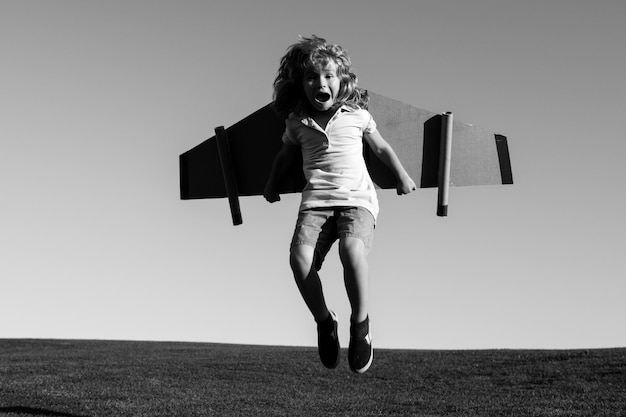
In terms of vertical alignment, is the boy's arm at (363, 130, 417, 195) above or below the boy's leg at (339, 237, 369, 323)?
above

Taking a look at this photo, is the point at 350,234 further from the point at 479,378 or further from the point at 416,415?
the point at 479,378

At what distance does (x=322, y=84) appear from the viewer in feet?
17.7

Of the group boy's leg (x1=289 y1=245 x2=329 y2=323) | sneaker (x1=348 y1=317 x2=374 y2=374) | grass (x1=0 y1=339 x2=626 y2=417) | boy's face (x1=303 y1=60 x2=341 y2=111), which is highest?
boy's face (x1=303 y1=60 x2=341 y2=111)

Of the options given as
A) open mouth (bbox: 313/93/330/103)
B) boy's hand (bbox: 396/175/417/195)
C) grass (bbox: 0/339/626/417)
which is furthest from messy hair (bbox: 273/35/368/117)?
grass (bbox: 0/339/626/417)

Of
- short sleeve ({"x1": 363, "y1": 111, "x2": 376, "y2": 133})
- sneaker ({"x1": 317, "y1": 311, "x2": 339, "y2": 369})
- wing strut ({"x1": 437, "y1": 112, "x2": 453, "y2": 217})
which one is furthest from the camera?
wing strut ({"x1": 437, "y1": 112, "x2": 453, "y2": 217})

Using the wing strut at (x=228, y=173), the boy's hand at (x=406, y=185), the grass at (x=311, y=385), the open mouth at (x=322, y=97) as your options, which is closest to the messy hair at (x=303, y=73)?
the open mouth at (x=322, y=97)

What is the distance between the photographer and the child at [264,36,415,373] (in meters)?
5.29

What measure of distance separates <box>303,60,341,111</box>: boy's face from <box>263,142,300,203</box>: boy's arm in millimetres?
425

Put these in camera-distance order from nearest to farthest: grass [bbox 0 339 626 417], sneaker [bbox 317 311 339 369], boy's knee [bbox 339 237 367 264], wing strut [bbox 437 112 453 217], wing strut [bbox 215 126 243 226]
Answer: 1. boy's knee [bbox 339 237 367 264]
2. sneaker [bbox 317 311 339 369]
3. wing strut [bbox 437 112 453 217]
4. wing strut [bbox 215 126 243 226]
5. grass [bbox 0 339 626 417]

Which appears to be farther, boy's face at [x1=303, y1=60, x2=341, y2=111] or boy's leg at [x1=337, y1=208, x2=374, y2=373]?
boy's face at [x1=303, y1=60, x2=341, y2=111]

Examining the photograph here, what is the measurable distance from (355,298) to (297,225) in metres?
0.58

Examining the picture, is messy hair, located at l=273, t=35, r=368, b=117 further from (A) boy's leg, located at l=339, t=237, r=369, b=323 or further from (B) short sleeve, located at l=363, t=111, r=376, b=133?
(A) boy's leg, located at l=339, t=237, r=369, b=323

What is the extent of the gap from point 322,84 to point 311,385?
50.0 feet

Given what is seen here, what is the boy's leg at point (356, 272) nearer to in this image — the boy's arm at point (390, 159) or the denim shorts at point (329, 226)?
the denim shorts at point (329, 226)
